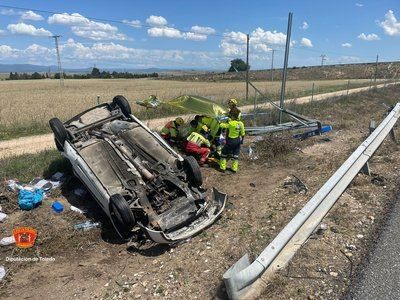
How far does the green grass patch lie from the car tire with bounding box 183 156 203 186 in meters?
3.05

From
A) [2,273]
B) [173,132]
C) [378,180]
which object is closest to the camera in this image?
[2,273]

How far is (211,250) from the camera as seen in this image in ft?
16.5

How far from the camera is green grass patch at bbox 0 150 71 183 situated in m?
8.10

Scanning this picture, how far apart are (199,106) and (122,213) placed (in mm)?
5129

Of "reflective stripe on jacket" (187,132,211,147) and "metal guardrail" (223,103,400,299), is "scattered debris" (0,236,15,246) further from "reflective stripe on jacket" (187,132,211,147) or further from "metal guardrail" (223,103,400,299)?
"reflective stripe on jacket" (187,132,211,147)

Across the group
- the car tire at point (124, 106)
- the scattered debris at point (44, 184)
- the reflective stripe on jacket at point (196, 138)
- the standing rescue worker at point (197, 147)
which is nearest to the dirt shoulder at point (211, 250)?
the scattered debris at point (44, 184)

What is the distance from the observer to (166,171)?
677cm

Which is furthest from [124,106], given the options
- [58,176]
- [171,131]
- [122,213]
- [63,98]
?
[63,98]

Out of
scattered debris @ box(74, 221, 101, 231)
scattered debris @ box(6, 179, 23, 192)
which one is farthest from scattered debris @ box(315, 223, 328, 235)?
scattered debris @ box(6, 179, 23, 192)

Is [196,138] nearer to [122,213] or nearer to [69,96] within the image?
[122,213]

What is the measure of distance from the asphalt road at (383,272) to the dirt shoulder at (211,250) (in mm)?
150

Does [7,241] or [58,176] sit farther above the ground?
[58,176]

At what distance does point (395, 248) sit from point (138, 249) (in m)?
3.40

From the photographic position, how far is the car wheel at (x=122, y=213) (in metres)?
5.52
